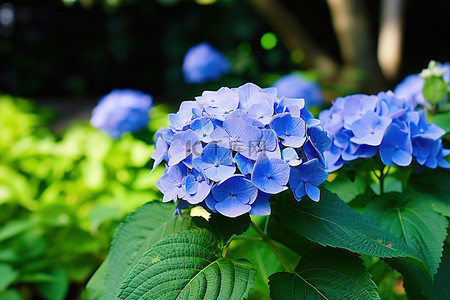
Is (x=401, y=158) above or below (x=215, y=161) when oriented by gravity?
below

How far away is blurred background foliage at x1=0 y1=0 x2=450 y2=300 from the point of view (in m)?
2.15

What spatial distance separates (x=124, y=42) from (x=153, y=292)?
7302mm

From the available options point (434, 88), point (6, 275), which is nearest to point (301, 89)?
point (434, 88)

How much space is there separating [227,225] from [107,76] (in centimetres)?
777

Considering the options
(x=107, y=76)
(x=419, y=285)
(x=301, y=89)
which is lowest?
(x=107, y=76)

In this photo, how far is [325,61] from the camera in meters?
3.69

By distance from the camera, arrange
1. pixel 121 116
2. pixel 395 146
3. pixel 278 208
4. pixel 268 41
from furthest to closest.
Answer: pixel 268 41 < pixel 121 116 < pixel 395 146 < pixel 278 208

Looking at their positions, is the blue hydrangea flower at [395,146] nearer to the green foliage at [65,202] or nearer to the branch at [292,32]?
the green foliage at [65,202]

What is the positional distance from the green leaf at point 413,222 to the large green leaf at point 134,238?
→ 0.45 metres

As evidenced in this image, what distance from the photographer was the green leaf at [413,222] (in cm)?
85

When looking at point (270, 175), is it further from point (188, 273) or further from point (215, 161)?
point (188, 273)

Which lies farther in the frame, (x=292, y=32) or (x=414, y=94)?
(x=292, y=32)

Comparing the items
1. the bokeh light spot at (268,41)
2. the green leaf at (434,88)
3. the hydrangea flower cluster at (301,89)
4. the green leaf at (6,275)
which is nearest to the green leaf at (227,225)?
the green leaf at (434,88)

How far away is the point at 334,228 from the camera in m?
0.77
